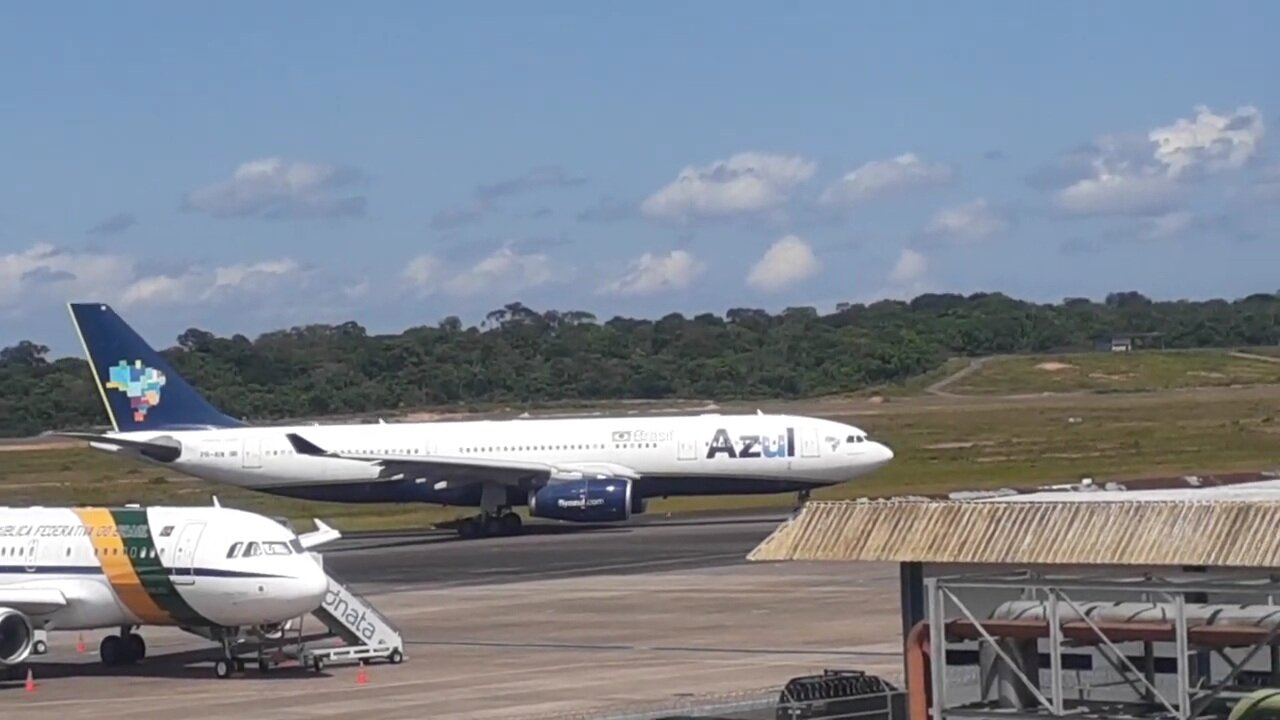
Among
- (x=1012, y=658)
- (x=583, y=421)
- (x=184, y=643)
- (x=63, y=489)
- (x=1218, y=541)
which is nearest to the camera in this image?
(x=1218, y=541)

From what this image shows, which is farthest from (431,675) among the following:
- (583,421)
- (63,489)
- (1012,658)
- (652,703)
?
(63,489)

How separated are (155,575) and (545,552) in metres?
28.4

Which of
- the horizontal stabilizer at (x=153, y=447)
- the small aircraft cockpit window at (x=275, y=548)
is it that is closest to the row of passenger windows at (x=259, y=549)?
the small aircraft cockpit window at (x=275, y=548)

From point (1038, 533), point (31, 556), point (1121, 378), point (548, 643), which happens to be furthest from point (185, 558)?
point (1121, 378)

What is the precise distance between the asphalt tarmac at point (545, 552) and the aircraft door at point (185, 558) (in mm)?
17652

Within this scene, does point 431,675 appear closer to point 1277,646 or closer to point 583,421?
point 1277,646

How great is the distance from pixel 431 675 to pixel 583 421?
35.7m

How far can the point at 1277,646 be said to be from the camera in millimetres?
22828

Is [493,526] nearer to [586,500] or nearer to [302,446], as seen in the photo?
[586,500]

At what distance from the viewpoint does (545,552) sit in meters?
70.4

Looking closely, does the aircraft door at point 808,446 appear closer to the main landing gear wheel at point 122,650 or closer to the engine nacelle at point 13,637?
the main landing gear wheel at point 122,650

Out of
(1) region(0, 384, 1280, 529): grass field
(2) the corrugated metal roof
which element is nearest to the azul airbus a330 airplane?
(1) region(0, 384, 1280, 529): grass field

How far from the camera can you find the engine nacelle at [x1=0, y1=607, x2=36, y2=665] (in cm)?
4266

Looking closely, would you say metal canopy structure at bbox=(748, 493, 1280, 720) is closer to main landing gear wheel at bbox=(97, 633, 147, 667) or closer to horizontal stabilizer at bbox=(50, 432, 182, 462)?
main landing gear wheel at bbox=(97, 633, 147, 667)
